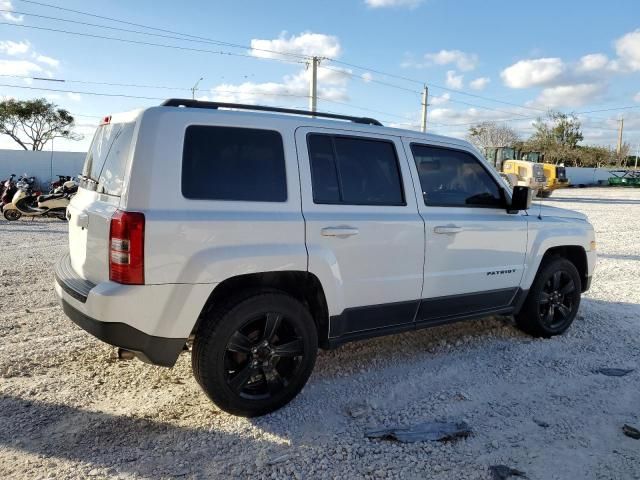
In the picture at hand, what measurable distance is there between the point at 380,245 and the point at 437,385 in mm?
1226

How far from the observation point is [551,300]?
5395 millimetres

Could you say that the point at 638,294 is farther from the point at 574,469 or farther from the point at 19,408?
the point at 19,408

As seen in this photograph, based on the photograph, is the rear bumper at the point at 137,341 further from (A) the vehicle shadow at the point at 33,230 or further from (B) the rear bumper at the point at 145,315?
(A) the vehicle shadow at the point at 33,230

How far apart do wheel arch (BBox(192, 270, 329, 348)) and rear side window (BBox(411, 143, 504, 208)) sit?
1.22 meters

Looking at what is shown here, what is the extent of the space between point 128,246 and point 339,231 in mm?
1408

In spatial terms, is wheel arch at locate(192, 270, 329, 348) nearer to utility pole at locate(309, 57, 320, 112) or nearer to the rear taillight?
the rear taillight

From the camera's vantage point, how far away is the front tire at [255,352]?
3.38m

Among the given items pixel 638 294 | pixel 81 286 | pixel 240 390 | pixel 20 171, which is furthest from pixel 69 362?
pixel 20 171

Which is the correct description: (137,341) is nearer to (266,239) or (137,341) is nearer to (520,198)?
(266,239)

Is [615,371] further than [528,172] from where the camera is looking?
No

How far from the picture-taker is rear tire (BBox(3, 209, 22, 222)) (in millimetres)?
15117

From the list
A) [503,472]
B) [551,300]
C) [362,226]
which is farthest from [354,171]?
[551,300]

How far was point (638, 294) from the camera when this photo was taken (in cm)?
726

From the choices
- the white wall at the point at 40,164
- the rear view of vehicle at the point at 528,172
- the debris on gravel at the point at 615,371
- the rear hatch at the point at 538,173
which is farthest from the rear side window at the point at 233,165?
the rear hatch at the point at 538,173
